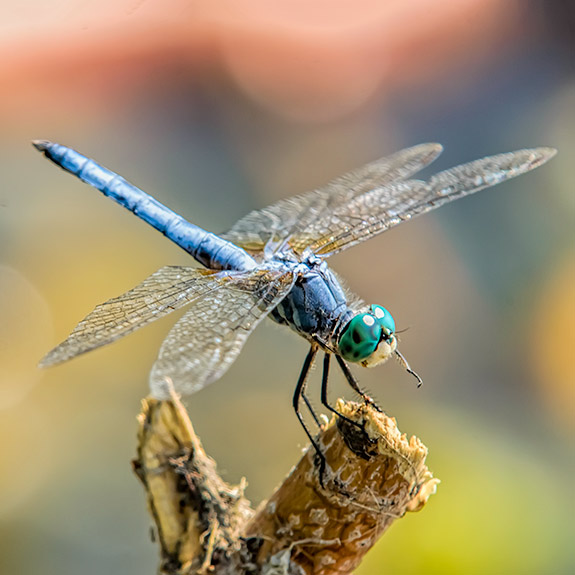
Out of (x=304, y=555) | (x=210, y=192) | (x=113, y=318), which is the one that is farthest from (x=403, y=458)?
(x=210, y=192)

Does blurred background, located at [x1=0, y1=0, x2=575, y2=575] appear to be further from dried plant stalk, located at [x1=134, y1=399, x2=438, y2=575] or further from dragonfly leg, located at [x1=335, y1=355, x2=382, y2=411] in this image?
dried plant stalk, located at [x1=134, y1=399, x2=438, y2=575]

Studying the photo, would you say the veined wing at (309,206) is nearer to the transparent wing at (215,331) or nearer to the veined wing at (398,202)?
A: the veined wing at (398,202)

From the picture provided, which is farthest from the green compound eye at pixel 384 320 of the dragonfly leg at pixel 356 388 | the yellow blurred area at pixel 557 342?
the yellow blurred area at pixel 557 342

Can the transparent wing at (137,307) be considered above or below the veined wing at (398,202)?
above

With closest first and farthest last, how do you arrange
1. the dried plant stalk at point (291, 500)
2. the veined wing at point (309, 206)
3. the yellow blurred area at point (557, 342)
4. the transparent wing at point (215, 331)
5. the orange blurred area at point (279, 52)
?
the dried plant stalk at point (291, 500), the transparent wing at point (215, 331), the veined wing at point (309, 206), the yellow blurred area at point (557, 342), the orange blurred area at point (279, 52)

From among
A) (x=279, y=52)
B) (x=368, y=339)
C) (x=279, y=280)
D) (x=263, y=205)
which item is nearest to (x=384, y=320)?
(x=368, y=339)

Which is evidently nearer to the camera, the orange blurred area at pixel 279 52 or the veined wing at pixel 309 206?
the veined wing at pixel 309 206

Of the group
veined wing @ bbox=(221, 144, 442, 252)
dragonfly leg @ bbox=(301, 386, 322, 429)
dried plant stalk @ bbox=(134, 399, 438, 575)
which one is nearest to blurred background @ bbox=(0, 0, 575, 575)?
dragonfly leg @ bbox=(301, 386, 322, 429)

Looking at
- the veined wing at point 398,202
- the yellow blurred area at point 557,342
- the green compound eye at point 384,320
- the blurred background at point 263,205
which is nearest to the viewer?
the green compound eye at point 384,320

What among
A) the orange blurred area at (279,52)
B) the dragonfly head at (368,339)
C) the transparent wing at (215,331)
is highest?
the orange blurred area at (279,52)
